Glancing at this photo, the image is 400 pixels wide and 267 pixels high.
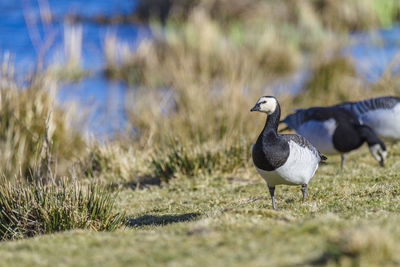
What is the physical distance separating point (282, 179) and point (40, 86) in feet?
21.1

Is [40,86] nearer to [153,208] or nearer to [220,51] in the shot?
[153,208]

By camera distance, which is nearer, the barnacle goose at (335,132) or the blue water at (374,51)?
the barnacle goose at (335,132)

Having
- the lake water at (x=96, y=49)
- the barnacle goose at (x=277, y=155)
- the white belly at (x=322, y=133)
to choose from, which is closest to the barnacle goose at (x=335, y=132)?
the white belly at (x=322, y=133)

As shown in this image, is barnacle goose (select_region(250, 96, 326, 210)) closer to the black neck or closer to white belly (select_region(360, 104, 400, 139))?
the black neck

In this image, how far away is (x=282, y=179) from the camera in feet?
21.9

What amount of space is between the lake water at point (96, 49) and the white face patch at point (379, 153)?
4.31m

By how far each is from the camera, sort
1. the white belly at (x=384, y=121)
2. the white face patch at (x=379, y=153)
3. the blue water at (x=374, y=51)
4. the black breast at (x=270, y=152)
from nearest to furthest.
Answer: the black breast at (x=270, y=152)
the white face patch at (x=379, y=153)
the white belly at (x=384, y=121)
the blue water at (x=374, y=51)

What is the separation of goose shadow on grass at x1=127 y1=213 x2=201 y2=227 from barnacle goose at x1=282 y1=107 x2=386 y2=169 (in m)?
3.41

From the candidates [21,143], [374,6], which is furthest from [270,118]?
[374,6]

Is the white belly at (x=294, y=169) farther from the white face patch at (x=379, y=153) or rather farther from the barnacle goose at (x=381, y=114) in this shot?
the barnacle goose at (x=381, y=114)

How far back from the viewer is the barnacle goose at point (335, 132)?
9773mm

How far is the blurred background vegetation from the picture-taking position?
689 centimetres

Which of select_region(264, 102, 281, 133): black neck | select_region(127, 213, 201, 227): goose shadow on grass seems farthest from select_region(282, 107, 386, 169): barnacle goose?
select_region(127, 213, 201, 227): goose shadow on grass

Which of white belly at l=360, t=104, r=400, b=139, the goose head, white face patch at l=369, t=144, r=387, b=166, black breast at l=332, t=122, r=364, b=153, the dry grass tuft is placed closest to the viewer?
the goose head
